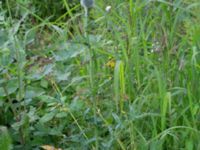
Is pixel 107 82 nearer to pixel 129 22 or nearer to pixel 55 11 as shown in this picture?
pixel 129 22

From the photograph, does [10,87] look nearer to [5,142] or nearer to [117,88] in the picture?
[5,142]

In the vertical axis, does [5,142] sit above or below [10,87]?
below

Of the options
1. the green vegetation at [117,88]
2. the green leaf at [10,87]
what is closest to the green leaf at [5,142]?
the green vegetation at [117,88]

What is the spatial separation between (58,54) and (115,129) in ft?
1.78

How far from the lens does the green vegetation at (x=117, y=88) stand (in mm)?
2123

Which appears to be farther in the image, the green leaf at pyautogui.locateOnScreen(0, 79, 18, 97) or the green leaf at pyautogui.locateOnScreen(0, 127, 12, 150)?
the green leaf at pyautogui.locateOnScreen(0, 79, 18, 97)

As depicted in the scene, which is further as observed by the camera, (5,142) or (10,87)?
(10,87)

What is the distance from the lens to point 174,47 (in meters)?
2.30

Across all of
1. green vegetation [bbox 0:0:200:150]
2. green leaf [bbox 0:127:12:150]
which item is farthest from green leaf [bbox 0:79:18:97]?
green leaf [bbox 0:127:12:150]

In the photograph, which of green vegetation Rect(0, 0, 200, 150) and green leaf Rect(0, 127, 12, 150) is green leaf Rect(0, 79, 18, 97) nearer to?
green vegetation Rect(0, 0, 200, 150)

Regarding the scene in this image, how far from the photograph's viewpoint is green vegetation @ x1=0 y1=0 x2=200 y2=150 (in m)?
2.12

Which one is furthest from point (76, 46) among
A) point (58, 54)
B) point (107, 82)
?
point (107, 82)

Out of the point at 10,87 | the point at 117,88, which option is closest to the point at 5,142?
the point at 10,87

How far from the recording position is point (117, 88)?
6.71ft
